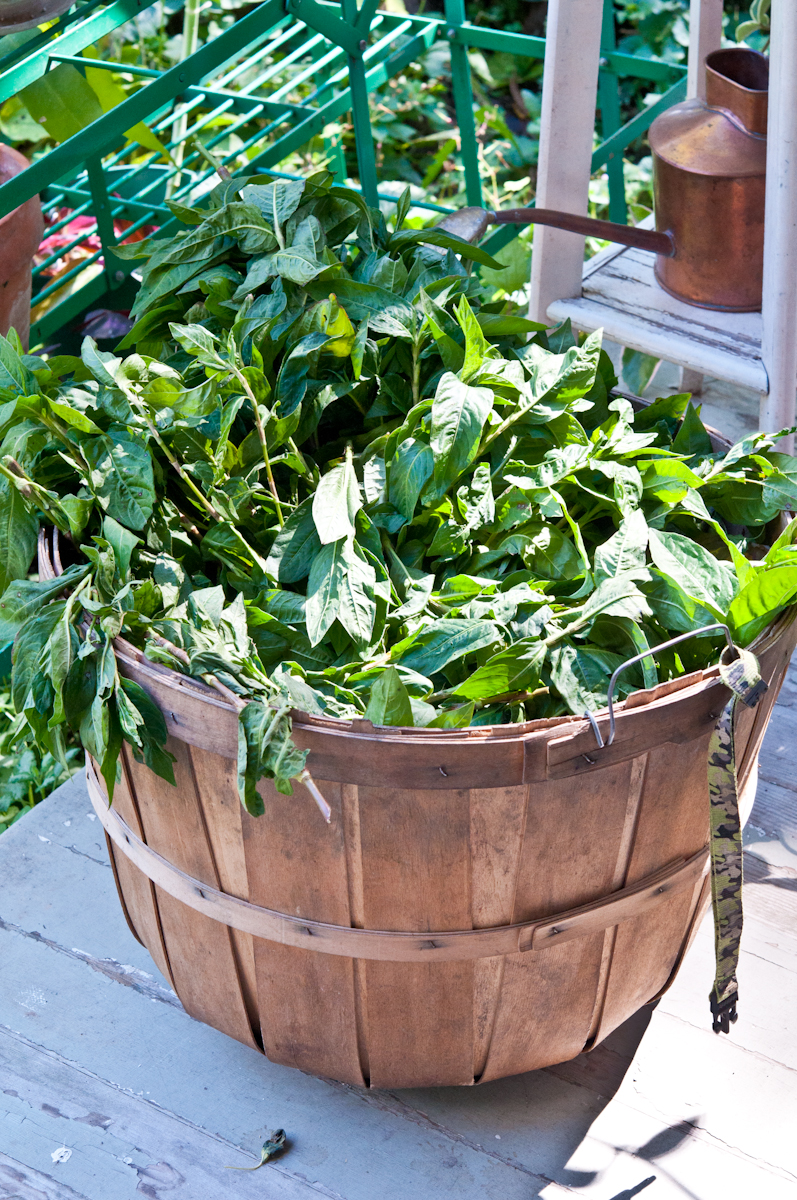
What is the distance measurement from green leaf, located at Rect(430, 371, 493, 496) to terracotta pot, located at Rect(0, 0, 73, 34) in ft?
1.96

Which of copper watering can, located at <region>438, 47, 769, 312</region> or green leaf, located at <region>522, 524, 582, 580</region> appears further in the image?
copper watering can, located at <region>438, 47, 769, 312</region>

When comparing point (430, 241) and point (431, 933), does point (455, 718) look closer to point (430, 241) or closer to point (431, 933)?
point (431, 933)

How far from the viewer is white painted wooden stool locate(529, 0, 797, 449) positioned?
142cm

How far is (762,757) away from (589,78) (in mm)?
1042

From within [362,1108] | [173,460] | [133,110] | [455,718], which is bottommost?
[362,1108]

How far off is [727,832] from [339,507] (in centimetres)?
43

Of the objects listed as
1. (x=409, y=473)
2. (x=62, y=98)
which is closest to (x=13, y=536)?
(x=409, y=473)

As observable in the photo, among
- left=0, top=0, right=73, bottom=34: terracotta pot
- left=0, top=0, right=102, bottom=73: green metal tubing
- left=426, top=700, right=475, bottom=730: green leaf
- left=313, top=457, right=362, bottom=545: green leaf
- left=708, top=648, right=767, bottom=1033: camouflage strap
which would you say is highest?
left=0, top=0, right=73, bottom=34: terracotta pot

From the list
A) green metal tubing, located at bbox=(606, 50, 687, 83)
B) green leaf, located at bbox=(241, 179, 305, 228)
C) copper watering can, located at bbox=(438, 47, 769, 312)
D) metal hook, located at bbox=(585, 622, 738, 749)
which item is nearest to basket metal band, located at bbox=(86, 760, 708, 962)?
metal hook, located at bbox=(585, 622, 738, 749)

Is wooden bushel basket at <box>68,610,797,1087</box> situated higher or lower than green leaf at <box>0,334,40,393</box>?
lower

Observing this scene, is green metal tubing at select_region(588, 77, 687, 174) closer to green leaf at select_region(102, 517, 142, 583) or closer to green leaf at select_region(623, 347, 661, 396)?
green leaf at select_region(623, 347, 661, 396)

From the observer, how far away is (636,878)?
997mm

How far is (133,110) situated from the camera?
5.67ft

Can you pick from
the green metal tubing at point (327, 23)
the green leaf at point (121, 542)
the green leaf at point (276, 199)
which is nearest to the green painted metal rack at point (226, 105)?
the green metal tubing at point (327, 23)
